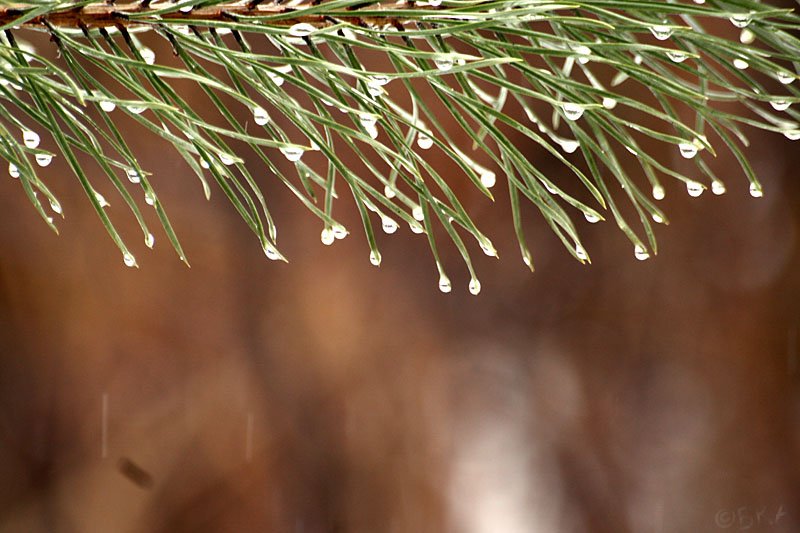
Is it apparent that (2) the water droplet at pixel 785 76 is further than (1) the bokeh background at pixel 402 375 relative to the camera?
No

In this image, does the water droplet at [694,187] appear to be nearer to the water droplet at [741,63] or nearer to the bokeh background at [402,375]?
the water droplet at [741,63]

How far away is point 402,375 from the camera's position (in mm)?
1028

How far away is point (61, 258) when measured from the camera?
3.00 feet

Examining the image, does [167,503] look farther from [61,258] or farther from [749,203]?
[749,203]

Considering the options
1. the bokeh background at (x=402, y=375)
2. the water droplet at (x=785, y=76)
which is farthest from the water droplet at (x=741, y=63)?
the bokeh background at (x=402, y=375)

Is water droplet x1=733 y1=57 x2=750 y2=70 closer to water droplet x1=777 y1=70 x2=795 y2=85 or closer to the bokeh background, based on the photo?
water droplet x1=777 y1=70 x2=795 y2=85

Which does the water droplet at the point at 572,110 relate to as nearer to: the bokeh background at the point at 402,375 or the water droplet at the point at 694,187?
the water droplet at the point at 694,187

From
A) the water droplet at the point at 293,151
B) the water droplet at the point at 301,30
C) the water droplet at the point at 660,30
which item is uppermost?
the water droplet at the point at 301,30

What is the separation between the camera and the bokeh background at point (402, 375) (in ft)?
3.03

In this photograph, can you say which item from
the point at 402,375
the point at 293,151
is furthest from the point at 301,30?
the point at 402,375

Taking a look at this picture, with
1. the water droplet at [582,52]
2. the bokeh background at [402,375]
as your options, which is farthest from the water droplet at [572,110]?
the bokeh background at [402,375]

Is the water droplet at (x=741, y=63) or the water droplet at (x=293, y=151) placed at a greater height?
the water droplet at (x=293, y=151)

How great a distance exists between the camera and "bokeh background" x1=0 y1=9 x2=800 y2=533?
925mm

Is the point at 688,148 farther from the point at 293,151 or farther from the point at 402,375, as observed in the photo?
the point at 402,375
